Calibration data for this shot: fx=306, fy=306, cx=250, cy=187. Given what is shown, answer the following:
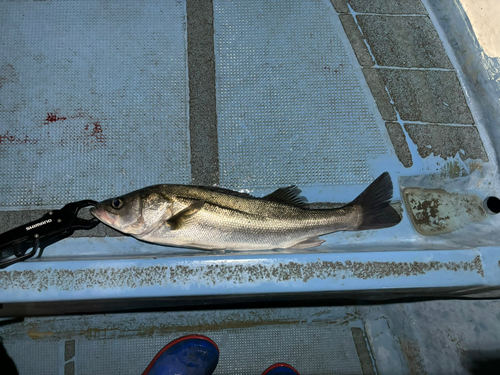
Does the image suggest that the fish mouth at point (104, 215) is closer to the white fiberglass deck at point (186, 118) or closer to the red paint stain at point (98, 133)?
the white fiberglass deck at point (186, 118)

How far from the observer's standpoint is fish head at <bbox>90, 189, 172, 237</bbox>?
91.0 inches

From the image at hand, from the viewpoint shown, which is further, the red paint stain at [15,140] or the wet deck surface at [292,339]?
the wet deck surface at [292,339]

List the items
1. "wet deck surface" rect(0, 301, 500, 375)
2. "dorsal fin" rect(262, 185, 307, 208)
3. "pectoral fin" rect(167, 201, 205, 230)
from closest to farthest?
1. "pectoral fin" rect(167, 201, 205, 230)
2. "dorsal fin" rect(262, 185, 307, 208)
3. "wet deck surface" rect(0, 301, 500, 375)

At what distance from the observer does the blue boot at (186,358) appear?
2906 mm

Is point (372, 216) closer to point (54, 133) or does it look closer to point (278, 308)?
point (278, 308)

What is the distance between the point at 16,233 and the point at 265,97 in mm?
2291

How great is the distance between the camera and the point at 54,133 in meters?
2.72

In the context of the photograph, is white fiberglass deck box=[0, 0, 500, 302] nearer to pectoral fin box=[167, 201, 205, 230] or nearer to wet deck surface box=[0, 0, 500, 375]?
wet deck surface box=[0, 0, 500, 375]

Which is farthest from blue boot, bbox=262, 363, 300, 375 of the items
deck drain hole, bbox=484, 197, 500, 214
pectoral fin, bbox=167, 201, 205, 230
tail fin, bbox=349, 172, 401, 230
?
deck drain hole, bbox=484, 197, 500, 214

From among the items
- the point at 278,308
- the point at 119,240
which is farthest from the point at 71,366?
the point at 278,308

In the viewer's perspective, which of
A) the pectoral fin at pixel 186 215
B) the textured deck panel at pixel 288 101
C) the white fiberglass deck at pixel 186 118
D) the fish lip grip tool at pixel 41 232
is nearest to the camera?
the fish lip grip tool at pixel 41 232

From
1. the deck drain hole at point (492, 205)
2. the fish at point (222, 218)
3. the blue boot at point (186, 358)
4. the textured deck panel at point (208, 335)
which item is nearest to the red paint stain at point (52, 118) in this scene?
the fish at point (222, 218)

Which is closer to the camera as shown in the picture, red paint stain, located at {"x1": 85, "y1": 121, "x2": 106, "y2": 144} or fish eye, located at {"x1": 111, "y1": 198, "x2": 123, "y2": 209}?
fish eye, located at {"x1": 111, "y1": 198, "x2": 123, "y2": 209}

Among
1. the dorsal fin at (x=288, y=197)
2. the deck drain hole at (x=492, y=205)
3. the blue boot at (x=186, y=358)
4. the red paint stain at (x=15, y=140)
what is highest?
the red paint stain at (x=15, y=140)
